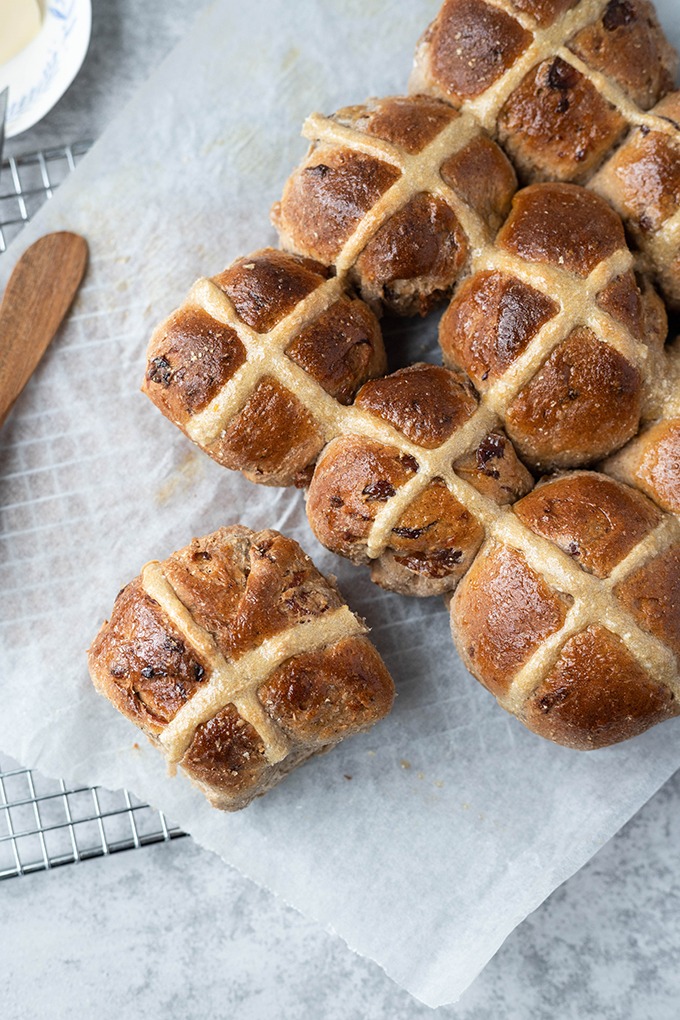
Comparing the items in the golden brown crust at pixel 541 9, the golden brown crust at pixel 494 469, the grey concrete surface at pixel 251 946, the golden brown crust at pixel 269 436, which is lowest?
the grey concrete surface at pixel 251 946

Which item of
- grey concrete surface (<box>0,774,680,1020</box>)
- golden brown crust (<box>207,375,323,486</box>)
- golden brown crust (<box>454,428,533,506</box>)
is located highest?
golden brown crust (<box>454,428,533,506</box>)

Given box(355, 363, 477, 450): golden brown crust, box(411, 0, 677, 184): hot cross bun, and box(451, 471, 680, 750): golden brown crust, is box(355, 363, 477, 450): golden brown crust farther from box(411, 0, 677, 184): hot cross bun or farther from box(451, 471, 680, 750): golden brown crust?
box(411, 0, 677, 184): hot cross bun

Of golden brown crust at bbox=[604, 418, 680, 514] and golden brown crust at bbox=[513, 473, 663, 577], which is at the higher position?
golden brown crust at bbox=[604, 418, 680, 514]

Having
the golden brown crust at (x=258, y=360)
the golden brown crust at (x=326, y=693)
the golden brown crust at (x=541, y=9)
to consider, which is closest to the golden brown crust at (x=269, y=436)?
the golden brown crust at (x=258, y=360)

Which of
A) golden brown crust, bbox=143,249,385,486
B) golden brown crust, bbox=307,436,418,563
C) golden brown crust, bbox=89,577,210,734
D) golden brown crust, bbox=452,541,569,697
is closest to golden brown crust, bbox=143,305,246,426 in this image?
golden brown crust, bbox=143,249,385,486

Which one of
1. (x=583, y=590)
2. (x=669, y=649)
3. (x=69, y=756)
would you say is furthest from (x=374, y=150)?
(x=69, y=756)

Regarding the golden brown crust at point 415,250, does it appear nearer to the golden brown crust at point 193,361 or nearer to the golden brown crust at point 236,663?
the golden brown crust at point 193,361

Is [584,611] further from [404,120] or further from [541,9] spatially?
[541,9]
